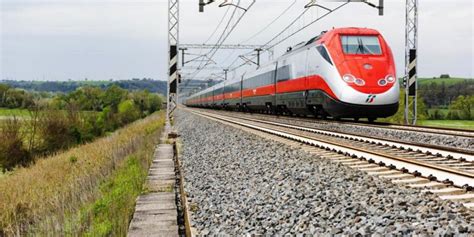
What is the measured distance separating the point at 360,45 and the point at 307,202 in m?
13.0

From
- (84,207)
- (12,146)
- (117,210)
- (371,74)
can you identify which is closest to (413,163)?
(117,210)

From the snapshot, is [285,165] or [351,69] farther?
[351,69]

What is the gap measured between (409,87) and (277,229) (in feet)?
63.8

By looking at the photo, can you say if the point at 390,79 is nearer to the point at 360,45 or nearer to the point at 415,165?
the point at 360,45

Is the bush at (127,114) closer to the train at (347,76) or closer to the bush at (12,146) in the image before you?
the bush at (12,146)

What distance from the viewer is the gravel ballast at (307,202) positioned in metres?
3.97

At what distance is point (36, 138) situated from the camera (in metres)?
35.5

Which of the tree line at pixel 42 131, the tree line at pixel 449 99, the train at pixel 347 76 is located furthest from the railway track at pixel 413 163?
the tree line at pixel 449 99

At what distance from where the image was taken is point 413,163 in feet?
22.6

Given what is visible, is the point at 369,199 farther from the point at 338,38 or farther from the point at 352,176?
the point at 338,38

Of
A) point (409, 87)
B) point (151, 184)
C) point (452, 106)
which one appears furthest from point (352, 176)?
point (452, 106)

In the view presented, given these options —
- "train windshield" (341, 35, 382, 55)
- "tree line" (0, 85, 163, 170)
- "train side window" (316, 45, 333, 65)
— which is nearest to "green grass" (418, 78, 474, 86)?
"tree line" (0, 85, 163, 170)

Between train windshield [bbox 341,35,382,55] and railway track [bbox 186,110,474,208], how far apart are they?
578cm

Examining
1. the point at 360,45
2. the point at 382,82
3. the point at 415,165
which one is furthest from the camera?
the point at 360,45
